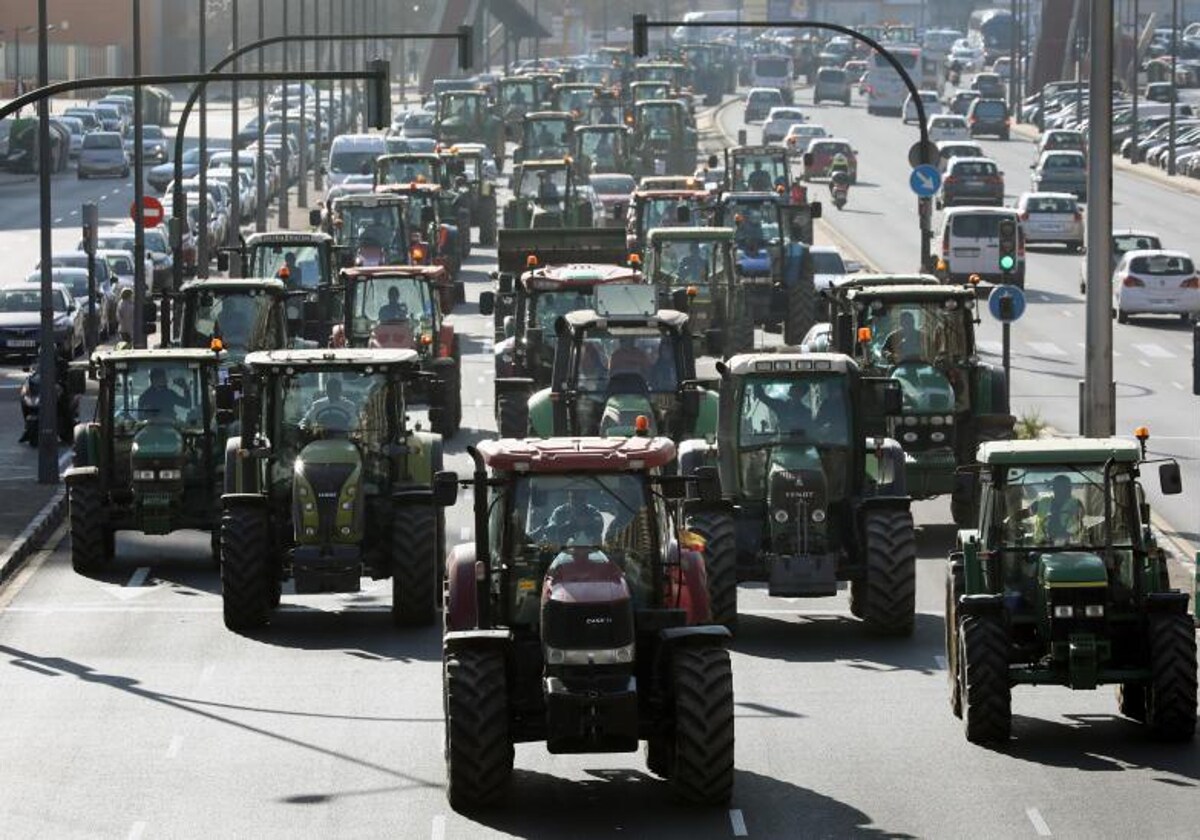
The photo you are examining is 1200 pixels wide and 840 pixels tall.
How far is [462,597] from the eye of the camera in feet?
75.5

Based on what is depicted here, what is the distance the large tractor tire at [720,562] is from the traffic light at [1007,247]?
60.3 ft

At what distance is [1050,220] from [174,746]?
57.0 meters

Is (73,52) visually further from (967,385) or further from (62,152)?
(967,385)

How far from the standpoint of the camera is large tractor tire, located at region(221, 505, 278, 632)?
30.6 metres

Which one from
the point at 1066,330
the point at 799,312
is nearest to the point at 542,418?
the point at 799,312

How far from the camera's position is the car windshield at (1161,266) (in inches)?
2534

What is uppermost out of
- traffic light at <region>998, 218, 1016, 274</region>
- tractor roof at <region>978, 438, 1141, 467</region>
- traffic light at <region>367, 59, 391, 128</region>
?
traffic light at <region>367, 59, 391, 128</region>

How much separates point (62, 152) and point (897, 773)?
91509 millimetres

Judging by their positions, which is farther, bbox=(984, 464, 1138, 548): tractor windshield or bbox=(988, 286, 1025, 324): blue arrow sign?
bbox=(988, 286, 1025, 324): blue arrow sign

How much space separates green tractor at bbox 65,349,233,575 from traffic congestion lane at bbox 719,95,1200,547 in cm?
1081

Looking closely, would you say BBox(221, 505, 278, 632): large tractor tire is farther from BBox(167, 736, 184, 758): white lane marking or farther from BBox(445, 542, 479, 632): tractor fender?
BBox(445, 542, 479, 632): tractor fender

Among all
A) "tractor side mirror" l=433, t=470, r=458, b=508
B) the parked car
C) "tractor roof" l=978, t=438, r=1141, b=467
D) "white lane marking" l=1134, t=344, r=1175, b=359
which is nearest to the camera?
"tractor side mirror" l=433, t=470, r=458, b=508

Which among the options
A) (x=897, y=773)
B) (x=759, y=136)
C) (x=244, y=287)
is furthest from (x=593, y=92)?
(x=897, y=773)

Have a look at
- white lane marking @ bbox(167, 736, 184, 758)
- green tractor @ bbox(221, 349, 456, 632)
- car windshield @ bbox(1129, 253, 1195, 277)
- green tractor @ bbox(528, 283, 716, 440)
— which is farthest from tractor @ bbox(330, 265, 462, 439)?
white lane marking @ bbox(167, 736, 184, 758)
